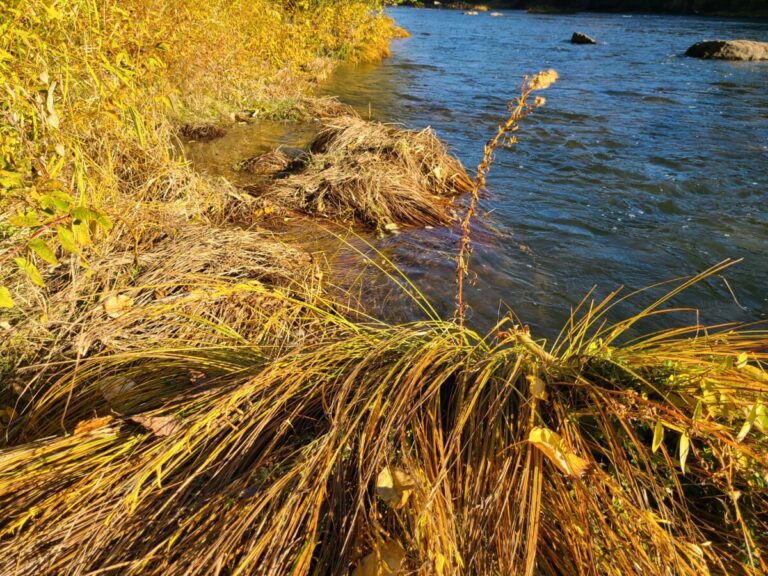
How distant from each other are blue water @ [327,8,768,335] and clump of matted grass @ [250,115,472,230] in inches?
14.1

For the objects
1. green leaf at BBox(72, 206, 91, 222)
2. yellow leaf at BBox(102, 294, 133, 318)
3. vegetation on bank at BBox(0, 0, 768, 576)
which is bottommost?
yellow leaf at BBox(102, 294, 133, 318)

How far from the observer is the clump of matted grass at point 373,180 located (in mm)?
4762

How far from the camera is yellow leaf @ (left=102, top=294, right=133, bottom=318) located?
2271 millimetres

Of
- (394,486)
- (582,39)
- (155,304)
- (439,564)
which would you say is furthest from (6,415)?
(582,39)

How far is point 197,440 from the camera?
1435 millimetres

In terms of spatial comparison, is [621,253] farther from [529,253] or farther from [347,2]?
[347,2]

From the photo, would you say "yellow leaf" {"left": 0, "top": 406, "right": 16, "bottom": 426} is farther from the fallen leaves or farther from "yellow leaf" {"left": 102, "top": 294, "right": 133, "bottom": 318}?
the fallen leaves

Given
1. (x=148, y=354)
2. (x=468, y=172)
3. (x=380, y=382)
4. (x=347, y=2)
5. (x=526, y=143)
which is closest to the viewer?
(x=380, y=382)

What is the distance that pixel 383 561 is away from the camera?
1108 mm

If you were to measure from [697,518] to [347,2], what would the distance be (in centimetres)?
1342

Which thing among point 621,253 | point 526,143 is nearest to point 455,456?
point 621,253

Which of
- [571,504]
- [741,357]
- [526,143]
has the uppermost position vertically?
[741,357]

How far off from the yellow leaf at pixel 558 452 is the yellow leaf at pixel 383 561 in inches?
14.9

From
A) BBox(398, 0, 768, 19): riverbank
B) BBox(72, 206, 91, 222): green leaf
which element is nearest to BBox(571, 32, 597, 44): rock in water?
BBox(398, 0, 768, 19): riverbank
